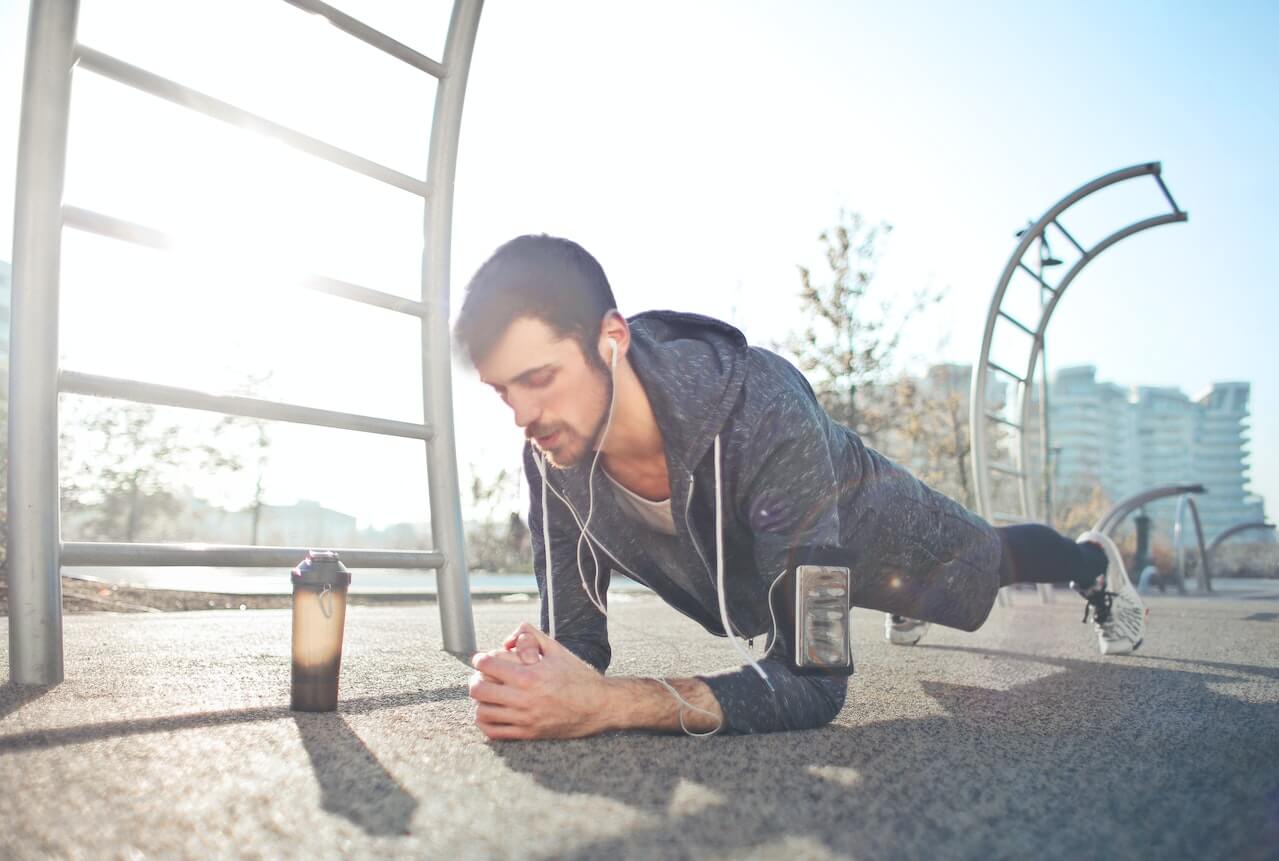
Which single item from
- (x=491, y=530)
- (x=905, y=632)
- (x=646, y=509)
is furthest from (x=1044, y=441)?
(x=491, y=530)

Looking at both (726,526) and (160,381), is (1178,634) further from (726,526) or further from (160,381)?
(160,381)

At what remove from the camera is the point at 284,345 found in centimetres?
220

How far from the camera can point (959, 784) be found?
990mm

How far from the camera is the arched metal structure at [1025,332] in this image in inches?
234

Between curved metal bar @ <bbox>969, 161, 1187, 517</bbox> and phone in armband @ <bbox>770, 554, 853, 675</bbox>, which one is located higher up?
curved metal bar @ <bbox>969, 161, 1187, 517</bbox>

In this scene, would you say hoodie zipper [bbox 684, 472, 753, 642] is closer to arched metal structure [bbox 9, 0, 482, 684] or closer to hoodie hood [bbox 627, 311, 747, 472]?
hoodie hood [bbox 627, 311, 747, 472]

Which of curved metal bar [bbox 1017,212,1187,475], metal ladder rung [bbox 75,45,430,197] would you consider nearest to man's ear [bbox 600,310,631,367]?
metal ladder rung [bbox 75,45,430,197]

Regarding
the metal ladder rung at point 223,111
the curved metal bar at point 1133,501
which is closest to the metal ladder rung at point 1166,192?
the curved metal bar at point 1133,501

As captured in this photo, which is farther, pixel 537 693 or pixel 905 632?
pixel 905 632

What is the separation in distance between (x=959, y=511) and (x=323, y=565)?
5.09 feet

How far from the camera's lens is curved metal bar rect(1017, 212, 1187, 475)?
6.31 m

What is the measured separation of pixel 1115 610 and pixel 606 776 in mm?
2475

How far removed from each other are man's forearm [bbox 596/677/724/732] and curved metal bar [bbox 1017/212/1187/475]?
570 cm

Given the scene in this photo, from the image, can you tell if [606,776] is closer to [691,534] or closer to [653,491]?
[691,534]
